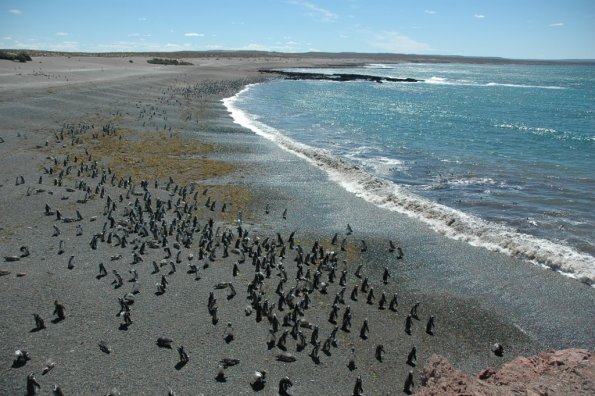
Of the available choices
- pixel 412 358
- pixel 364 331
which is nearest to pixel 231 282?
pixel 364 331

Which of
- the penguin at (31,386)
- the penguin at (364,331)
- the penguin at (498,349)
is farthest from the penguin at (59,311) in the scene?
the penguin at (498,349)

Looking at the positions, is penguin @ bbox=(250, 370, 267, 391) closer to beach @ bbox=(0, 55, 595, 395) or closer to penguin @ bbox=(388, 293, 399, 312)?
beach @ bbox=(0, 55, 595, 395)

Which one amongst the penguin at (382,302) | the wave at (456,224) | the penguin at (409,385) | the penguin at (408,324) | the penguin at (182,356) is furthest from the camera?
the wave at (456,224)

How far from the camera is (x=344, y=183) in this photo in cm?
2970

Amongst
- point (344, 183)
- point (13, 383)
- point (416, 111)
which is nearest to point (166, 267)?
point (13, 383)

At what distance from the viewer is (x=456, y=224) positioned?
2278 centimetres

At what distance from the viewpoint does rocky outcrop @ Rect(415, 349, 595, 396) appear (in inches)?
347

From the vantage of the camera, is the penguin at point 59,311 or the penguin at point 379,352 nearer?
the penguin at point 379,352

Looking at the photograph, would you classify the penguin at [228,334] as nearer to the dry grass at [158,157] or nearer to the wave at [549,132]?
the dry grass at [158,157]

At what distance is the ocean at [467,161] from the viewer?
2220 cm

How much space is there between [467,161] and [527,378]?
31079 millimetres

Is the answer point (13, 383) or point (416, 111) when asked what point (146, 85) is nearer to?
point (416, 111)

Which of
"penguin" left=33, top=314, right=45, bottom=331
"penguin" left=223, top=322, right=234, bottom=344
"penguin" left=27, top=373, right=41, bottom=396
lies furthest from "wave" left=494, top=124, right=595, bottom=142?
"penguin" left=27, top=373, right=41, bottom=396

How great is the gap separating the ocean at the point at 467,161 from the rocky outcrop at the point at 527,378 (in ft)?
31.3
